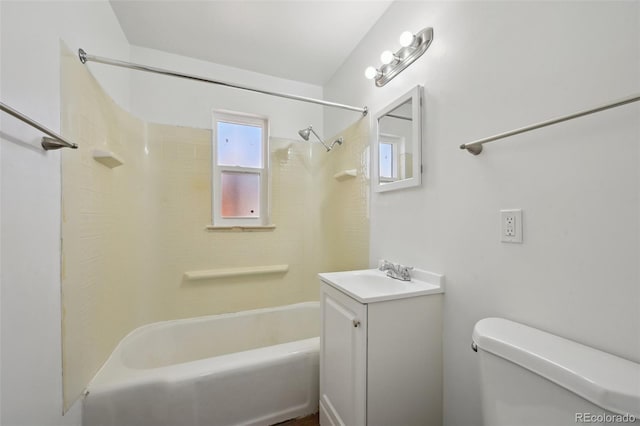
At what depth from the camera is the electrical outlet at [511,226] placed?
2.87 ft

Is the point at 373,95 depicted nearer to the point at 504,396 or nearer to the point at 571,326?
the point at 571,326

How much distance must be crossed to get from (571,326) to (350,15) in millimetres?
1915

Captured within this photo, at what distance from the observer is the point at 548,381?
628 mm

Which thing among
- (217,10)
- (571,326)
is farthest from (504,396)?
(217,10)

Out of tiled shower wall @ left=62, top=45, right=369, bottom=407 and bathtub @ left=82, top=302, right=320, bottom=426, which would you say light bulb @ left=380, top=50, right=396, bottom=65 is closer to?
tiled shower wall @ left=62, top=45, right=369, bottom=407

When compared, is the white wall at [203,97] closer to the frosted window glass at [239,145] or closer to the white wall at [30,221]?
the frosted window glass at [239,145]

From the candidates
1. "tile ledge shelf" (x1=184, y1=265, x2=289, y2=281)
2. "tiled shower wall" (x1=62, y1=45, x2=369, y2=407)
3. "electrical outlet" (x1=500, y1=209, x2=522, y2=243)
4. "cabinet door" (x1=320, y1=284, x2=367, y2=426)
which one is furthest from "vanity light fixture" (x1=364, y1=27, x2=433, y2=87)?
"tile ledge shelf" (x1=184, y1=265, x2=289, y2=281)

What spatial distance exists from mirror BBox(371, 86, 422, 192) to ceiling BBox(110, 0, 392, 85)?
0.69m

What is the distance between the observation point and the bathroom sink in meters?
1.06

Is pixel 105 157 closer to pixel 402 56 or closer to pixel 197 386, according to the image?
pixel 197 386

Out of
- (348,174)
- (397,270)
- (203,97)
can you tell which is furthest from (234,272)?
(203,97)

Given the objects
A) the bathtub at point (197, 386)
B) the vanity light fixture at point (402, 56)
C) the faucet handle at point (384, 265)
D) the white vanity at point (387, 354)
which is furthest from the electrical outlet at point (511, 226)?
the bathtub at point (197, 386)

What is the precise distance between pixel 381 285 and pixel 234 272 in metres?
1.33

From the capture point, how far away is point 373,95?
1718mm
